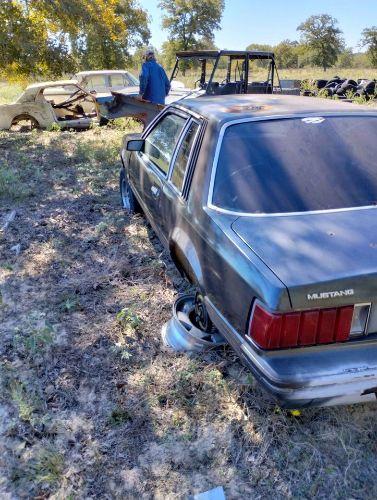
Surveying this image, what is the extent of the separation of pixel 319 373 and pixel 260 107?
1936 mm

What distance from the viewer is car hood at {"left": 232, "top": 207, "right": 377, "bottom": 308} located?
193 centimetres

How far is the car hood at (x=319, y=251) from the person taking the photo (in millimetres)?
1933

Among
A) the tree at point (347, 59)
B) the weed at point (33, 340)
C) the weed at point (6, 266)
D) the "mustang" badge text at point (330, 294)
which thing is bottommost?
the weed at point (33, 340)

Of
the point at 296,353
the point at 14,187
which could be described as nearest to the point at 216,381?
the point at 296,353

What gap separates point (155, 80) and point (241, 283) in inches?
288

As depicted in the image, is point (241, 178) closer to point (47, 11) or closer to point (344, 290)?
point (344, 290)

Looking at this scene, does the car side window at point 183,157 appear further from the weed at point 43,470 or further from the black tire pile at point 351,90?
the black tire pile at point 351,90

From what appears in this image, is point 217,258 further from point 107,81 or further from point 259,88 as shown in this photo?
point 107,81

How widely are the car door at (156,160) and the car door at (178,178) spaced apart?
0.11 meters

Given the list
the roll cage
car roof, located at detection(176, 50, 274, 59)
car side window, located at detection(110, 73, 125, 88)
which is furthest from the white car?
car roof, located at detection(176, 50, 274, 59)

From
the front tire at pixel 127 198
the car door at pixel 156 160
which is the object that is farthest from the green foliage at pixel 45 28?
the car door at pixel 156 160

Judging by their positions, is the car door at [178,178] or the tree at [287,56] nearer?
the car door at [178,178]

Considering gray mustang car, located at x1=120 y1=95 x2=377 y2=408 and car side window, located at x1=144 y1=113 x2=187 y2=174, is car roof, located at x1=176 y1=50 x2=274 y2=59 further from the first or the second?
gray mustang car, located at x1=120 y1=95 x2=377 y2=408

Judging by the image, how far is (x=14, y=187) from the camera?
670 centimetres
